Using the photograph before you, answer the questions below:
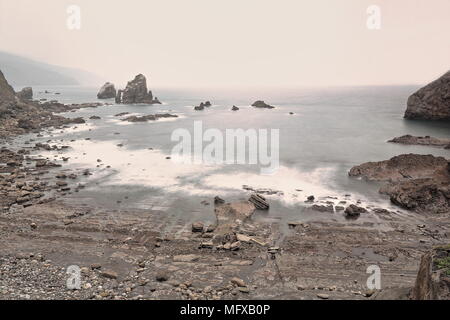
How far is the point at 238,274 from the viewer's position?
19.0 m

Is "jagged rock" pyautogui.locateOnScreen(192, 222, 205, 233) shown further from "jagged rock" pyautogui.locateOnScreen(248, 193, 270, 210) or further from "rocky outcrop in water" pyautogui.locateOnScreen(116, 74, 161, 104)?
"rocky outcrop in water" pyautogui.locateOnScreen(116, 74, 161, 104)

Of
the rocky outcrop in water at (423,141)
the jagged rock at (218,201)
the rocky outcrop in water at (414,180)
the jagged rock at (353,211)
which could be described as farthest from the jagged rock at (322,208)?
the rocky outcrop in water at (423,141)

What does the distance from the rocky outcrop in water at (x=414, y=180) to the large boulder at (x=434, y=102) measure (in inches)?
2485

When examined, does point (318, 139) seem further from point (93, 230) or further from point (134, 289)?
point (134, 289)

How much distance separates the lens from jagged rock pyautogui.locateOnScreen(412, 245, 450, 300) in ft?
37.6

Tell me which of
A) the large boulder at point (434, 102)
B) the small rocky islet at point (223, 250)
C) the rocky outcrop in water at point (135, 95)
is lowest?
the small rocky islet at point (223, 250)

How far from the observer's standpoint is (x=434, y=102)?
93.8 metres

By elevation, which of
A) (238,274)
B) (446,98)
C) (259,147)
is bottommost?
(238,274)

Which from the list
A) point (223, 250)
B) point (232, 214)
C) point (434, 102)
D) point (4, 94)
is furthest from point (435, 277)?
point (4, 94)

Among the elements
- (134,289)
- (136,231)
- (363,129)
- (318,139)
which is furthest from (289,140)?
(134,289)

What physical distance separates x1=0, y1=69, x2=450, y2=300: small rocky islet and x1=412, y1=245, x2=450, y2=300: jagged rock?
0.04 meters

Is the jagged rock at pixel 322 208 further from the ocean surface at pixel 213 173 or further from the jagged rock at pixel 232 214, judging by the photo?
the jagged rock at pixel 232 214

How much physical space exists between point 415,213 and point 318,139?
141 feet

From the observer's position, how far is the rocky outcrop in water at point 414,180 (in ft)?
98.2
